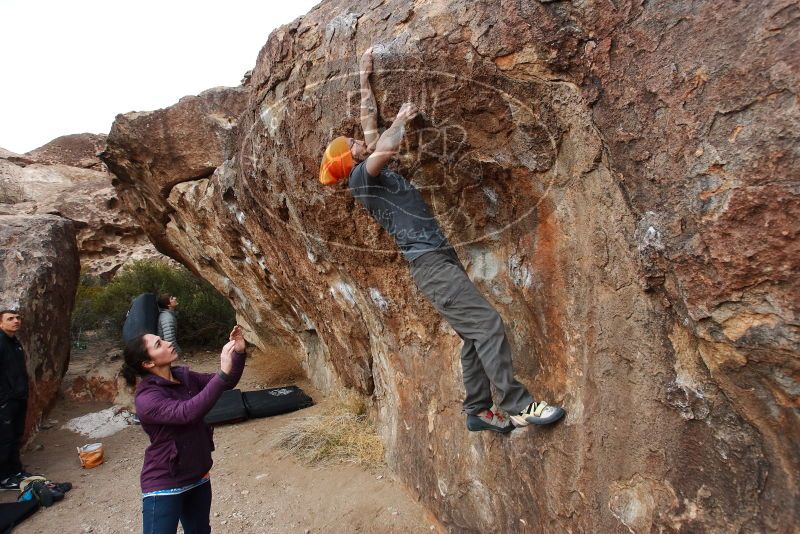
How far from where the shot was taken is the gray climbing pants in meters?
2.33

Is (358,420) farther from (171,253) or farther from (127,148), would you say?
(171,253)

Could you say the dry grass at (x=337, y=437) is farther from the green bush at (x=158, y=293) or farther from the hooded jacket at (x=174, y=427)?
the green bush at (x=158, y=293)

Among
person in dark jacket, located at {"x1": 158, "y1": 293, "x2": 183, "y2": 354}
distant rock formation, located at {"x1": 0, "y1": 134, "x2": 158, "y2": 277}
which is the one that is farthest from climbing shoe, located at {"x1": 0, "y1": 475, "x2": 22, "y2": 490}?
distant rock formation, located at {"x1": 0, "y1": 134, "x2": 158, "y2": 277}

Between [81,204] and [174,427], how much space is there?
10333 millimetres

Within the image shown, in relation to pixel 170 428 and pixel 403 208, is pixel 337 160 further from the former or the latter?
pixel 170 428

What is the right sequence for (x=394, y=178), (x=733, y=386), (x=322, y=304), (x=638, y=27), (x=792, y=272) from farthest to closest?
(x=322, y=304), (x=394, y=178), (x=638, y=27), (x=733, y=386), (x=792, y=272)

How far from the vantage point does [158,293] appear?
958 centimetres

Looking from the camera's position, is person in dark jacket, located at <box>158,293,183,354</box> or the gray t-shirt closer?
the gray t-shirt

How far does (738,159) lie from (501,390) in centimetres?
124

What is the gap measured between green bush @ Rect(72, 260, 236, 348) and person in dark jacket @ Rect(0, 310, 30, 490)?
470 centimetres

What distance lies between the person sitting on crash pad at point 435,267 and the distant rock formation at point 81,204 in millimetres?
10024

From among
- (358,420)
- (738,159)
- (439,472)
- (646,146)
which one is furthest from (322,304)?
(738,159)

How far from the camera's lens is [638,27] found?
6.28 ft

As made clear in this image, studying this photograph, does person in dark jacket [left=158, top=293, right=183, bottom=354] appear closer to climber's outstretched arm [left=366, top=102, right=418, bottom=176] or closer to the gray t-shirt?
the gray t-shirt
